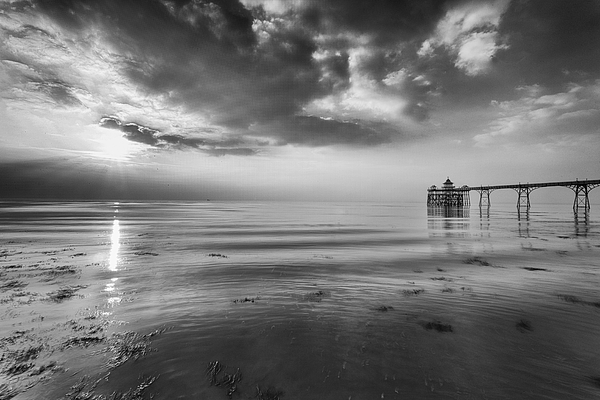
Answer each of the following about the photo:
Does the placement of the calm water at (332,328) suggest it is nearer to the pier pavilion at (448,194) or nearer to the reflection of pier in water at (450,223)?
the reflection of pier in water at (450,223)

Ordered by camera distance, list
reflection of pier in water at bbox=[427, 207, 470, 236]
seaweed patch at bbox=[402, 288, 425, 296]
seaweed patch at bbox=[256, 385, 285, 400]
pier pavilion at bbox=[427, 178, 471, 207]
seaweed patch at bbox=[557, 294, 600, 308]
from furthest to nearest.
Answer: pier pavilion at bbox=[427, 178, 471, 207] → reflection of pier in water at bbox=[427, 207, 470, 236] → seaweed patch at bbox=[402, 288, 425, 296] → seaweed patch at bbox=[557, 294, 600, 308] → seaweed patch at bbox=[256, 385, 285, 400]

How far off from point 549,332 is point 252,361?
301 inches

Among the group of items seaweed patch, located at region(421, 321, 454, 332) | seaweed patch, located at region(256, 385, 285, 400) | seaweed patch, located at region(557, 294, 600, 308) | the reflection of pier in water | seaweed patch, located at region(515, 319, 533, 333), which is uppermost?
seaweed patch, located at region(256, 385, 285, 400)

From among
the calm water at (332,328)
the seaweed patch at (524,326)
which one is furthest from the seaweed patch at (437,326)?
the seaweed patch at (524,326)

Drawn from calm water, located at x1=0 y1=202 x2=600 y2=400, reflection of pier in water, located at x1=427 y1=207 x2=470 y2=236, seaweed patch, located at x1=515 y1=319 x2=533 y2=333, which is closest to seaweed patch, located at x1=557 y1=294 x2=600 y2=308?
calm water, located at x1=0 y1=202 x2=600 y2=400

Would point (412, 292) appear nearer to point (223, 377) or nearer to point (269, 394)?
point (269, 394)

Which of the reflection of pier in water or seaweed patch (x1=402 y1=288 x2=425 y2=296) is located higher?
seaweed patch (x1=402 y1=288 x2=425 y2=296)

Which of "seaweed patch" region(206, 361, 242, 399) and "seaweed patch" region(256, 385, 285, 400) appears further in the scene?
"seaweed patch" region(206, 361, 242, 399)

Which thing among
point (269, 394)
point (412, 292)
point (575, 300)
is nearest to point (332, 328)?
point (269, 394)

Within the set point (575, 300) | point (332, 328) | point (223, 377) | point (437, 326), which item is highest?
point (223, 377)

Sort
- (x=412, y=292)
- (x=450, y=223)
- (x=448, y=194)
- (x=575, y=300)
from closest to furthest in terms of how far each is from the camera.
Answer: (x=575, y=300), (x=412, y=292), (x=450, y=223), (x=448, y=194)

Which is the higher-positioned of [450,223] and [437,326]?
[437,326]

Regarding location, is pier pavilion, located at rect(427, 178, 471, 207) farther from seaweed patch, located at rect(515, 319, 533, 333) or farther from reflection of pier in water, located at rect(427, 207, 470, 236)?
seaweed patch, located at rect(515, 319, 533, 333)

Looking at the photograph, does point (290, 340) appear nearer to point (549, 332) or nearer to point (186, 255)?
point (549, 332)
